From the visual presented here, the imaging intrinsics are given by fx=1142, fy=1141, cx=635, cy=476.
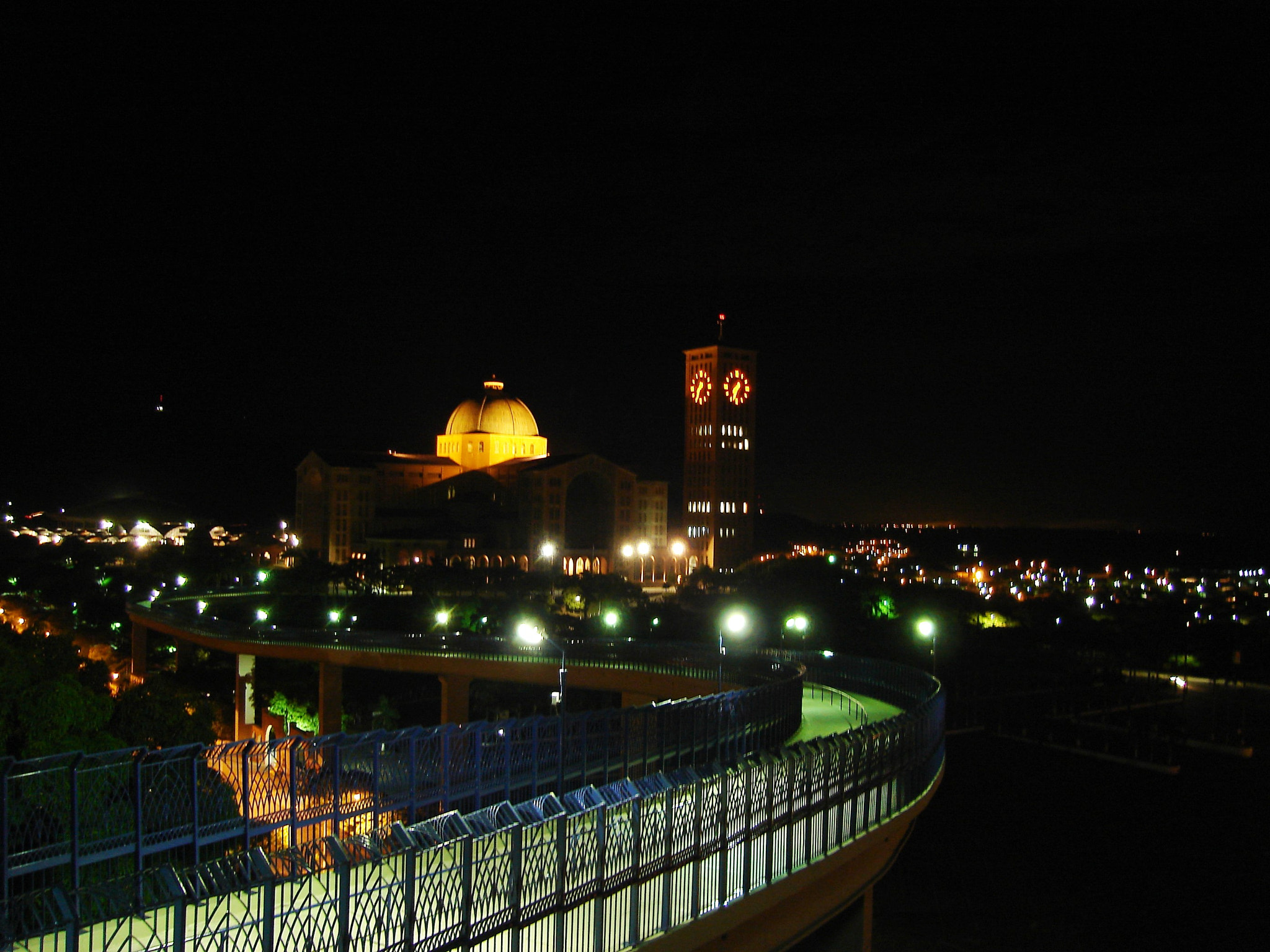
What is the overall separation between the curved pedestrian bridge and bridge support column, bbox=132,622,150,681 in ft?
120

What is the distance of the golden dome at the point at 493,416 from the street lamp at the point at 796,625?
4241cm

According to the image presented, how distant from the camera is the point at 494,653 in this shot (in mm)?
39719

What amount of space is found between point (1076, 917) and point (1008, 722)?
21.9 metres

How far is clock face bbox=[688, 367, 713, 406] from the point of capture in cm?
10469

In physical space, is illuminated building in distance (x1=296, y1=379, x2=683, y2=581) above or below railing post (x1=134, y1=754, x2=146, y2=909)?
above

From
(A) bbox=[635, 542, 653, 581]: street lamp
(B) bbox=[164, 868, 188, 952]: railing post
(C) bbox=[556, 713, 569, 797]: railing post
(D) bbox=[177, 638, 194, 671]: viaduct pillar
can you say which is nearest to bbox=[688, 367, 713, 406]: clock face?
(A) bbox=[635, 542, 653, 581]: street lamp

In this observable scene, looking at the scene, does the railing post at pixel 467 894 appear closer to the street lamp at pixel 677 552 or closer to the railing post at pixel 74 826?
the railing post at pixel 74 826

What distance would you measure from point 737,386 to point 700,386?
11.2 feet

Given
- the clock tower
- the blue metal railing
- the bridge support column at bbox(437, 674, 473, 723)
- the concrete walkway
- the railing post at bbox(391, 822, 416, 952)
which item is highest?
the clock tower

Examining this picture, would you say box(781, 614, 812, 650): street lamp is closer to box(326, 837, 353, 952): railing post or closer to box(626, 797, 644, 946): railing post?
box(626, 797, 644, 946): railing post

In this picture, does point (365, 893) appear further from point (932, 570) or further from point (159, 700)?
point (932, 570)

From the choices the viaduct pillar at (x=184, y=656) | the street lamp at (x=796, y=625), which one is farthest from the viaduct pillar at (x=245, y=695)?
the street lamp at (x=796, y=625)

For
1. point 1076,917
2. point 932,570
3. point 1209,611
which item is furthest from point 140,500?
point 1076,917

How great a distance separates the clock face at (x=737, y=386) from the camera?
341 feet
